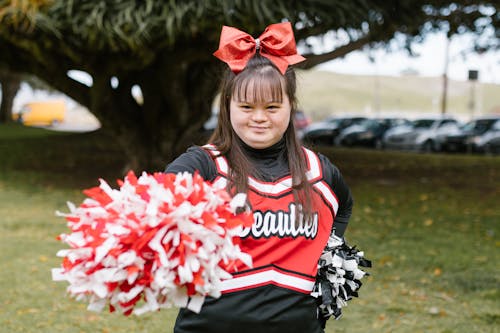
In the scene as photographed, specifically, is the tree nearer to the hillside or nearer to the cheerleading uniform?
the cheerleading uniform

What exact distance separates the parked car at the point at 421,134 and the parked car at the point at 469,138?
0.34 m

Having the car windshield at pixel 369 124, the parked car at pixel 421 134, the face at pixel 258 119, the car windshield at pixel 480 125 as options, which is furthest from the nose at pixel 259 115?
the car windshield at pixel 369 124

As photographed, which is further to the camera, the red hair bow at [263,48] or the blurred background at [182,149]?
the blurred background at [182,149]

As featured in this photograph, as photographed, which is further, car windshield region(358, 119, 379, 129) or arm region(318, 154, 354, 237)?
car windshield region(358, 119, 379, 129)

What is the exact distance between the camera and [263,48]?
2307 mm

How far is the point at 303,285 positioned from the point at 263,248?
0.21 meters

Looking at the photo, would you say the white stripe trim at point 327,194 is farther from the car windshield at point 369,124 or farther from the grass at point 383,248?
the car windshield at point 369,124

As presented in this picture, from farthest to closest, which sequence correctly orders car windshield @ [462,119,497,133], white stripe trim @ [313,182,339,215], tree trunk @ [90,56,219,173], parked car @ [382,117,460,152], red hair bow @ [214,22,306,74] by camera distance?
parked car @ [382,117,460,152], car windshield @ [462,119,497,133], tree trunk @ [90,56,219,173], white stripe trim @ [313,182,339,215], red hair bow @ [214,22,306,74]

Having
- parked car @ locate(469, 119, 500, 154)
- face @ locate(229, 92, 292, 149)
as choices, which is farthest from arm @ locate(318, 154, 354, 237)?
parked car @ locate(469, 119, 500, 154)

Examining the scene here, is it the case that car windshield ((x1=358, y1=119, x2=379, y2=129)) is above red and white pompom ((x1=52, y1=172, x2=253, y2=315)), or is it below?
below

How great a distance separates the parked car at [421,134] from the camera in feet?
84.2

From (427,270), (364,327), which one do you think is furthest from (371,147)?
(364,327)

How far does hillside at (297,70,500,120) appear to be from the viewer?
89.4 metres

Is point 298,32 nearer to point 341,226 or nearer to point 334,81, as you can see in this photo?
point 341,226
